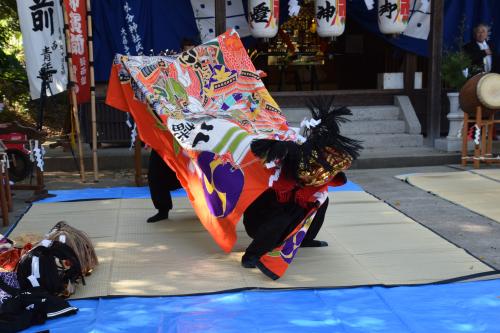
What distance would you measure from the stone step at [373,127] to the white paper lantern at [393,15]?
1.25m

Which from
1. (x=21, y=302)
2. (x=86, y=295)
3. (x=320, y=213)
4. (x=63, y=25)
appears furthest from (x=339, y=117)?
(x=63, y=25)

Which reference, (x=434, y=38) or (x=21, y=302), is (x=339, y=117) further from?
(x=434, y=38)

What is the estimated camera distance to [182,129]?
3994 mm

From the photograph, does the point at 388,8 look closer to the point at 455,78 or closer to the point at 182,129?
the point at 455,78

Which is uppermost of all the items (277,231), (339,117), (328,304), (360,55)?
(360,55)

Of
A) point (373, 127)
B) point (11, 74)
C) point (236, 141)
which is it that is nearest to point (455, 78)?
point (373, 127)

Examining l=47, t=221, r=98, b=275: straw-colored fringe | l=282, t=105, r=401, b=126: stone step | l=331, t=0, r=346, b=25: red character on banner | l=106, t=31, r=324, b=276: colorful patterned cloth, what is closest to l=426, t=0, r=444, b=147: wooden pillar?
l=282, t=105, r=401, b=126: stone step

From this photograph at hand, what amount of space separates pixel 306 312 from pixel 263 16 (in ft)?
16.9

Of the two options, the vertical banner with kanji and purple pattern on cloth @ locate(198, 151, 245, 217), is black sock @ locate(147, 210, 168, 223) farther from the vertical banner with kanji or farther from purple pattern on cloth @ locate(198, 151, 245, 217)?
the vertical banner with kanji

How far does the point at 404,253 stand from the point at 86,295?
2.09m

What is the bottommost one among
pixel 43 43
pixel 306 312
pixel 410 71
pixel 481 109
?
pixel 306 312

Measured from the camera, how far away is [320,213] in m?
3.83

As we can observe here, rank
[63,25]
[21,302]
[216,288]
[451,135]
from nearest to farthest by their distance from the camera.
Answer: [21,302], [216,288], [63,25], [451,135]

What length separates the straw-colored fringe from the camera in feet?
11.2
